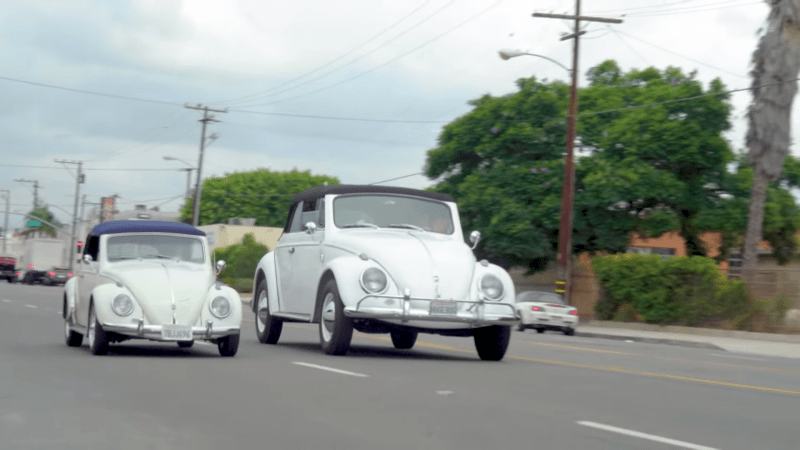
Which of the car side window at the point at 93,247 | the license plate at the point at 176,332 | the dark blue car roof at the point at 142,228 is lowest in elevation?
the license plate at the point at 176,332

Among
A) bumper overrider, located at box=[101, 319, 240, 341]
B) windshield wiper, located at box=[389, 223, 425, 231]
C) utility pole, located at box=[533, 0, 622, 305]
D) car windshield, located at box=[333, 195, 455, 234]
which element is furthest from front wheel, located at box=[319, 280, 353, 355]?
utility pole, located at box=[533, 0, 622, 305]

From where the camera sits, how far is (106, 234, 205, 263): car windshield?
13.8 m

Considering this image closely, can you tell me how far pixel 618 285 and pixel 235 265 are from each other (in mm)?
31285

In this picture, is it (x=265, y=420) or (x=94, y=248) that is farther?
(x=94, y=248)

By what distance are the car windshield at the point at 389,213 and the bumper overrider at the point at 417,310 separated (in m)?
1.95

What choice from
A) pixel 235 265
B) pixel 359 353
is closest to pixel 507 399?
pixel 359 353

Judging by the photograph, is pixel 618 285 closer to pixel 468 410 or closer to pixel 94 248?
pixel 94 248

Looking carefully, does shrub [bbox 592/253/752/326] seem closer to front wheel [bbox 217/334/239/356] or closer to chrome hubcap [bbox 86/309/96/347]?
A: front wheel [bbox 217/334/239/356]

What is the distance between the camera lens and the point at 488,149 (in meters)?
40.4

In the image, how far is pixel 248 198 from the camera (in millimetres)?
96812

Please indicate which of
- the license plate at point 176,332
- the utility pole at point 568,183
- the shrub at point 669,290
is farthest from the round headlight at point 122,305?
the utility pole at point 568,183

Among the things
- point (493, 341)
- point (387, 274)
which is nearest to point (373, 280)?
point (387, 274)

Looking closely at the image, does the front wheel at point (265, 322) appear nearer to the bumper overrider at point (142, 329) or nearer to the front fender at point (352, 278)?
the front fender at point (352, 278)

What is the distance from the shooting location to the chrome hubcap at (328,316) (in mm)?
13336
